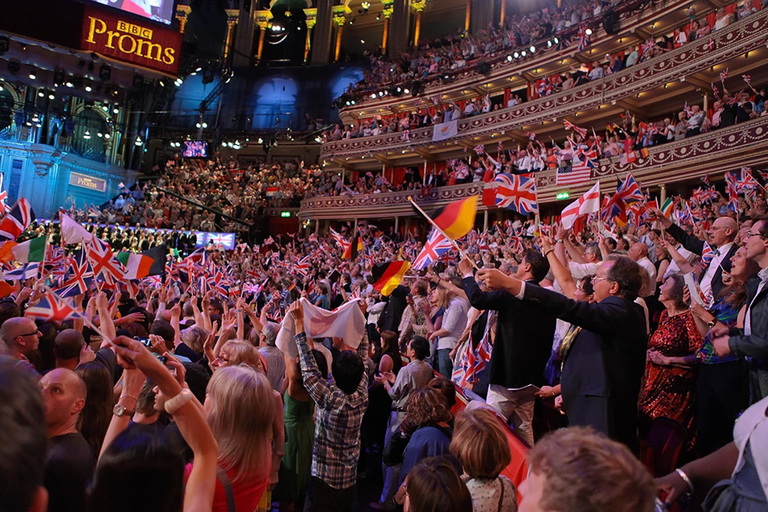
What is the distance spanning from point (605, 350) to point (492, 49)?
Answer: 82.6ft

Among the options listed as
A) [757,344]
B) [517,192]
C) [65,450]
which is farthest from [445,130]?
[65,450]

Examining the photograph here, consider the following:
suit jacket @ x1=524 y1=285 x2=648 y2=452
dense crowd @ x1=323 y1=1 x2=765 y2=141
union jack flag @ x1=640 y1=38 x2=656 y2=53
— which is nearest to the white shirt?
suit jacket @ x1=524 y1=285 x2=648 y2=452

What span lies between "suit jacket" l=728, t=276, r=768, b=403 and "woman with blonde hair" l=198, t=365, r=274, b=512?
246 centimetres

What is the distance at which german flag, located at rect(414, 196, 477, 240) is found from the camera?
575 cm

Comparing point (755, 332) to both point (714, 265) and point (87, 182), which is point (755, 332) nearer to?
point (714, 265)

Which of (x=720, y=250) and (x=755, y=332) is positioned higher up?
(x=720, y=250)

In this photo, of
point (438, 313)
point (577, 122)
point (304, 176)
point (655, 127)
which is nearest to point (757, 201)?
point (438, 313)

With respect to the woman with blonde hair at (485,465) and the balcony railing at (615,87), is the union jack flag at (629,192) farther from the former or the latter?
the balcony railing at (615,87)

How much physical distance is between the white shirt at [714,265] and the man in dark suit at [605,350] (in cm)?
246

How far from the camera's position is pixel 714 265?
5598 millimetres

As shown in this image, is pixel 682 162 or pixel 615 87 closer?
pixel 682 162

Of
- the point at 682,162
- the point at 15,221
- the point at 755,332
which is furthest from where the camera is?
the point at 682,162

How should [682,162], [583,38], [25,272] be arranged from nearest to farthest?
[25,272]
[682,162]
[583,38]

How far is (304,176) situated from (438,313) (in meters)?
27.0
